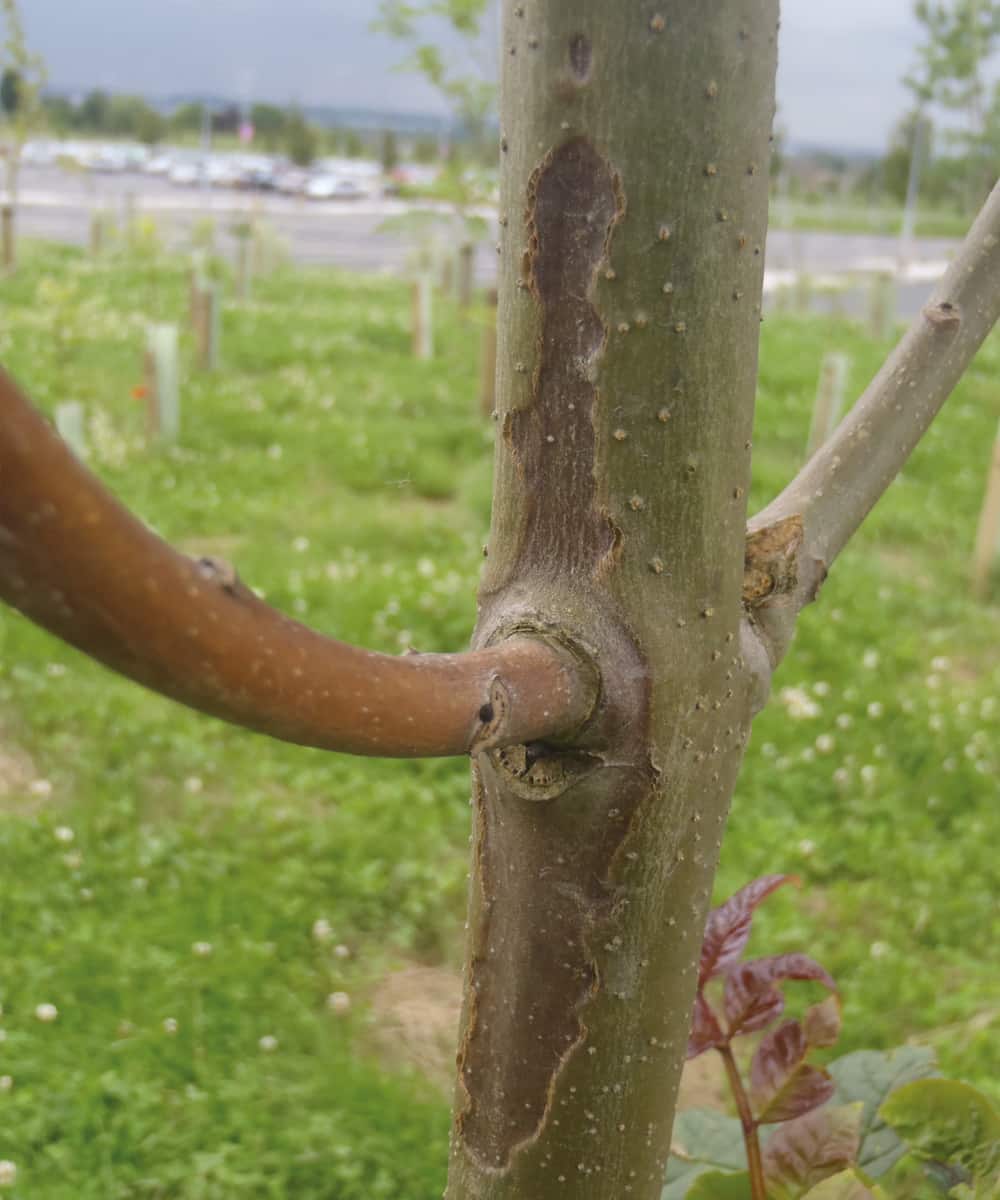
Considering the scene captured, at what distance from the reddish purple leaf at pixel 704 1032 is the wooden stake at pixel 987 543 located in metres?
4.62

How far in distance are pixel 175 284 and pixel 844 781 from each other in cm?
1137

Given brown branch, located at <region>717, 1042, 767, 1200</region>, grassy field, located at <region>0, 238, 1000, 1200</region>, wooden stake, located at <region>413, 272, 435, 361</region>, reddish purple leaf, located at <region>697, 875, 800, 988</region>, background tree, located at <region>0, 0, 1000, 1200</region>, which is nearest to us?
background tree, located at <region>0, 0, 1000, 1200</region>

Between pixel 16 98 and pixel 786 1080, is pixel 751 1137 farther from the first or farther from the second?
pixel 16 98

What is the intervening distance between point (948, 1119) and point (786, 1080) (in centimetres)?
17

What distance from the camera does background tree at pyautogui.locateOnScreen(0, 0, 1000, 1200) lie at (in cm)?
77

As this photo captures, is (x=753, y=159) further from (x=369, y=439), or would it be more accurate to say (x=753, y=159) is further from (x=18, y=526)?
(x=369, y=439)

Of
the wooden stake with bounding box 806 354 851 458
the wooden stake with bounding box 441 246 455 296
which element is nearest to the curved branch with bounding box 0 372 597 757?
the wooden stake with bounding box 806 354 851 458

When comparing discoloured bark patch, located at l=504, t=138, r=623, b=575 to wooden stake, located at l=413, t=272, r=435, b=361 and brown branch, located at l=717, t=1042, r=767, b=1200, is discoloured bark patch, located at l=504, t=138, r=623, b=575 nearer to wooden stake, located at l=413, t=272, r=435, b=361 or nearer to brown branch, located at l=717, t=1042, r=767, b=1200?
brown branch, located at l=717, t=1042, r=767, b=1200

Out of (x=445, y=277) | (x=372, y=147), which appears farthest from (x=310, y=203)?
(x=445, y=277)

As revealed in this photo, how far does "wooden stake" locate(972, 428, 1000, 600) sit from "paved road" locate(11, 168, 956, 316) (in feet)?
41.1

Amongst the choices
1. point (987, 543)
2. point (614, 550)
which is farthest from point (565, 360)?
point (987, 543)

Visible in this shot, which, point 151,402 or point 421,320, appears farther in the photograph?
point 421,320

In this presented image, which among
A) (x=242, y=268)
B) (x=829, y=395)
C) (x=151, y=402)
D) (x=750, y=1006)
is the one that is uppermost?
(x=242, y=268)

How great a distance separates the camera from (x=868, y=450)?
1137 millimetres
